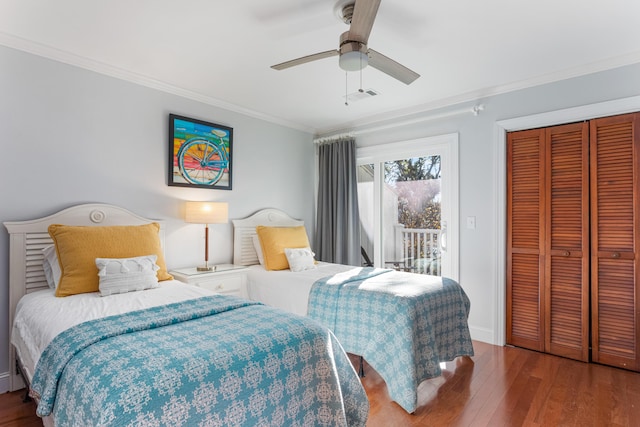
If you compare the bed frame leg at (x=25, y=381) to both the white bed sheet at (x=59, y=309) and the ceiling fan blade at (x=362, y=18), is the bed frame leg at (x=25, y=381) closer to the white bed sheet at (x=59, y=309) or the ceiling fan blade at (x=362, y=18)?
the white bed sheet at (x=59, y=309)

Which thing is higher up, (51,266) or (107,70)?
(107,70)

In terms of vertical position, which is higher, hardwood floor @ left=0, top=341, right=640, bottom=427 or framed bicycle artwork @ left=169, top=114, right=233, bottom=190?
framed bicycle artwork @ left=169, top=114, right=233, bottom=190

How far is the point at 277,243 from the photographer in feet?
11.5

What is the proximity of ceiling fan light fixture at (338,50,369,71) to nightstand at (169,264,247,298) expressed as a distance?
2081mm

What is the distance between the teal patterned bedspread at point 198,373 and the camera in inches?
44.0

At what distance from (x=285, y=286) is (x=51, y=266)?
171 cm

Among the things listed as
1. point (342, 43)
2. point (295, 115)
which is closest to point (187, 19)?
point (342, 43)

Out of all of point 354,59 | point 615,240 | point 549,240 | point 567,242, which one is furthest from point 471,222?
point 354,59

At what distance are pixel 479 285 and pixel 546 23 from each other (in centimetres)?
227

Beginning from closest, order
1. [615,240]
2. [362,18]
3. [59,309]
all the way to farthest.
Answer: [362,18]
[59,309]
[615,240]

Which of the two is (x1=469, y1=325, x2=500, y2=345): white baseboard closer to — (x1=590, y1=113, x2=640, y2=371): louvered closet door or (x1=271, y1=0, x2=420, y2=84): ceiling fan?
(x1=590, y1=113, x2=640, y2=371): louvered closet door

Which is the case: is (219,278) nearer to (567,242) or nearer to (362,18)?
(362,18)

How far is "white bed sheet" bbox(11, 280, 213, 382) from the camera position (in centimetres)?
169

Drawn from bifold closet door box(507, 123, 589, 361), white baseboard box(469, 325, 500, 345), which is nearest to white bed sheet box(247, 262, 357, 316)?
white baseboard box(469, 325, 500, 345)
